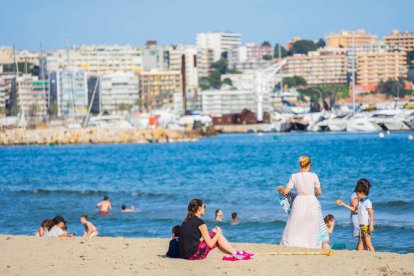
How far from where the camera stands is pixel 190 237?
12.5m

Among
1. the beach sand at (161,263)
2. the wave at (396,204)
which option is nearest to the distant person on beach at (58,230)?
the beach sand at (161,263)

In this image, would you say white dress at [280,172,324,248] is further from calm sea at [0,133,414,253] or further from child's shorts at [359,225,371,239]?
calm sea at [0,133,414,253]

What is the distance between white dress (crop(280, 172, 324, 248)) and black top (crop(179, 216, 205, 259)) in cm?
116

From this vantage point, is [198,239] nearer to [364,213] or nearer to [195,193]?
[364,213]

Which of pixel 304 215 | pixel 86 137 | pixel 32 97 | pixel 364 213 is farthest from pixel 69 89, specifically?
pixel 304 215

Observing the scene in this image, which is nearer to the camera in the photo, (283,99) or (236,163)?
(236,163)

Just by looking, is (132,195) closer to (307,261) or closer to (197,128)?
(307,261)

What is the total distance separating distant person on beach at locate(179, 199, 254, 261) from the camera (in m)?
12.3

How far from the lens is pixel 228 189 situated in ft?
112

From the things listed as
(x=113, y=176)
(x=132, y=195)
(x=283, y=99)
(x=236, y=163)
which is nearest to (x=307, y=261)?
(x=132, y=195)

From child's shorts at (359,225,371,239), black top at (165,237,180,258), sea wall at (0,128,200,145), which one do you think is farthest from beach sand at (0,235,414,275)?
sea wall at (0,128,200,145)

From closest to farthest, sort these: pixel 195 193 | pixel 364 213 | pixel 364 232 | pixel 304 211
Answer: pixel 304 211, pixel 364 213, pixel 364 232, pixel 195 193

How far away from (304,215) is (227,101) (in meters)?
174

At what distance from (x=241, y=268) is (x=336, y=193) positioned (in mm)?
17348
